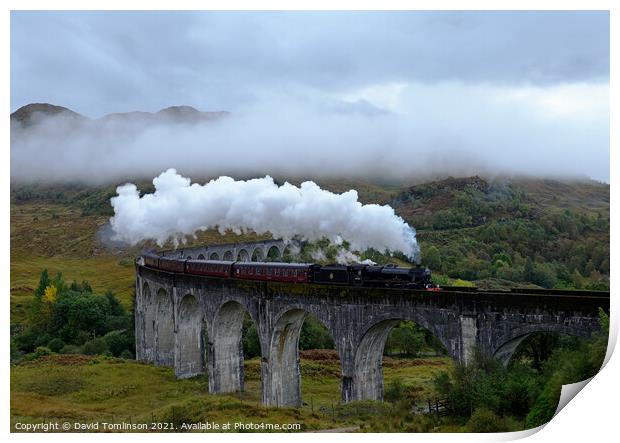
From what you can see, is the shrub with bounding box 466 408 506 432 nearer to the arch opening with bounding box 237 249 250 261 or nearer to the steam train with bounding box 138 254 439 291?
the steam train with bounding box 138 254 439 291

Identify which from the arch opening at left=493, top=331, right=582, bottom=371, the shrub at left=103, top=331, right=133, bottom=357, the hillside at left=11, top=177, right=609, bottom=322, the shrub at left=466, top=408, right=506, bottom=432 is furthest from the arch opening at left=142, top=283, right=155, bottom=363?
the shrub at left=466, top=408, right=506, bottom=432

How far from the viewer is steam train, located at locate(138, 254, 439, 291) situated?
30031 mm

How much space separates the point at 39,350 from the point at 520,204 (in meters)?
111

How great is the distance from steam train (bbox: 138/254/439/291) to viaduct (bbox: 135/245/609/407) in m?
1.13

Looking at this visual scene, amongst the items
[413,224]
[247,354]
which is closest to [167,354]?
[247,354]

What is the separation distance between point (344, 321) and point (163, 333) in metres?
29.4

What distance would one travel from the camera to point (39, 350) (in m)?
58.8

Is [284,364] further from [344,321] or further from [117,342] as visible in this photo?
[117,342]

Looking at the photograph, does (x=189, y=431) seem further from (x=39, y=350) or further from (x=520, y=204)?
(x=520, y=204)

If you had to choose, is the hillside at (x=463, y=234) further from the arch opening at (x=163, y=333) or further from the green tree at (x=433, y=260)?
the arch opening at (x=163, y=333)

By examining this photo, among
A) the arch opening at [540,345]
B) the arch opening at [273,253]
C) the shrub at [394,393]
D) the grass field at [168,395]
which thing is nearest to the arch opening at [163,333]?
the grass field at [168,395]

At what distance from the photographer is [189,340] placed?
160ft

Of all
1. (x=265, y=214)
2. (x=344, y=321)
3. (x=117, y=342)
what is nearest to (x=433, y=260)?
(x=265, y=214)

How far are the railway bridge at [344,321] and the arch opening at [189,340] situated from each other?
0.28 ft
